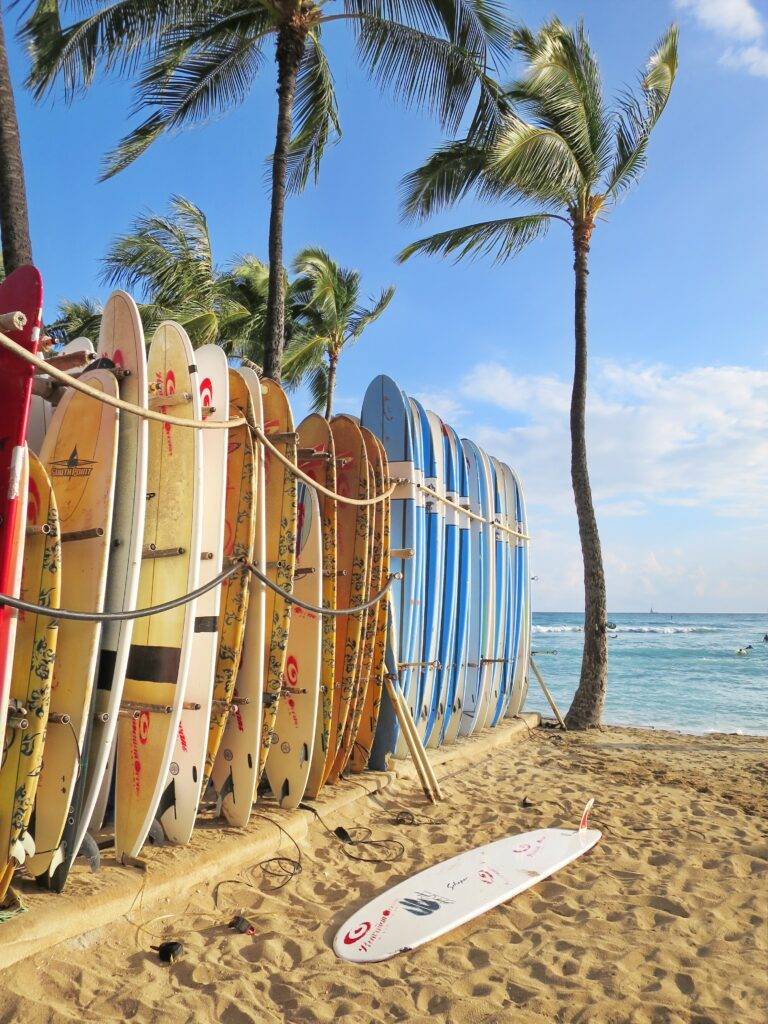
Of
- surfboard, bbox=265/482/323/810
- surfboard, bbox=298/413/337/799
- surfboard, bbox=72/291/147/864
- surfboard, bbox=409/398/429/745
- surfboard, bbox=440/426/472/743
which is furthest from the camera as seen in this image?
surfboard, bbox=440/426/472/743

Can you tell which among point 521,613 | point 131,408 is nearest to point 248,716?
point 131,408

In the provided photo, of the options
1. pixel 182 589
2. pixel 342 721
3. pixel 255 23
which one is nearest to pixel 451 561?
pixel 342 721

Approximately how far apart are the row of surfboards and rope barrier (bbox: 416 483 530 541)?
0.07m

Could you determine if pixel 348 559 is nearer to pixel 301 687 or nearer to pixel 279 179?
pixel 301 687

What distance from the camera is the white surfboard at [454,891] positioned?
2.82 metres

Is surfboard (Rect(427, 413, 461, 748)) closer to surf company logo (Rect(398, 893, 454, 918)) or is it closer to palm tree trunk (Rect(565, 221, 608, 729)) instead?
surf company logo (Rect(398, 893, 454, 918))

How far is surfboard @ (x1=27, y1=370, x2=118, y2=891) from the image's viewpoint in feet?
9.21

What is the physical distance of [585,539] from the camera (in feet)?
32.2

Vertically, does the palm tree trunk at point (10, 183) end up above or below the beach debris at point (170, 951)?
above

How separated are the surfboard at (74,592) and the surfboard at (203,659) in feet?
1.53

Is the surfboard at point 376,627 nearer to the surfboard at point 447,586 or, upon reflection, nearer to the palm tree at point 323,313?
the surfboard at point 447,586

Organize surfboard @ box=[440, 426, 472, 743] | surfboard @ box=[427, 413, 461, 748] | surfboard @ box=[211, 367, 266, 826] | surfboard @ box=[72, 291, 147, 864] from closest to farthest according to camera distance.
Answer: surfboard @ box=[72, 291, 147, 864] → surfboard @ box=[211, 367, 266, 826] → surfboard @ box=[427, 413, 461, 748] → surfboard @ box=[440, 426, 472, 743]

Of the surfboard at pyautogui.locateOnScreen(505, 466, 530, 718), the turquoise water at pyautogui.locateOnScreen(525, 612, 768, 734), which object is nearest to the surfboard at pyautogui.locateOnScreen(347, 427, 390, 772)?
the surfboard at pyautogui.locateOnScreen(505, 466, 530, 718)

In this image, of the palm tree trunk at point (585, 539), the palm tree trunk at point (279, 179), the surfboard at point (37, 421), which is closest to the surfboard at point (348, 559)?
the surfboard at point (37, 421)
